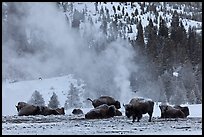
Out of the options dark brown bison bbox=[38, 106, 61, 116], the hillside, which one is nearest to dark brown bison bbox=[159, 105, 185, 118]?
dark brown bison bbox=[38, 106, 61, 116]

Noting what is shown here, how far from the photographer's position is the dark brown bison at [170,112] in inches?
731

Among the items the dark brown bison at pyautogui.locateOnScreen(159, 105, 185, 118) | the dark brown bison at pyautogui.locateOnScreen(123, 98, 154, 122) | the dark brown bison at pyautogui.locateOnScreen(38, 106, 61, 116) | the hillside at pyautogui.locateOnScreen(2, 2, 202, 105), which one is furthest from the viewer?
the hillside at pyautogui.locateOnScreen(2, 2, 202, 105)

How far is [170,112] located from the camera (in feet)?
61.2

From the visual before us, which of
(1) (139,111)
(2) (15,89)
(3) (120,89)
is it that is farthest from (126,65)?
(1) (139,111)

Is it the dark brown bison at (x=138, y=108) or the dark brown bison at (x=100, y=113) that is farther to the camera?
the dark brown bison at (x=100, y=113)

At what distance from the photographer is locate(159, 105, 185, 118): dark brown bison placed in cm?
1856

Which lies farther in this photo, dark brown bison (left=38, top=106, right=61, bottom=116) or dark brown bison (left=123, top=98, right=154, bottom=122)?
dark brown bison (left=38, top=106, right=61, bottom=116)

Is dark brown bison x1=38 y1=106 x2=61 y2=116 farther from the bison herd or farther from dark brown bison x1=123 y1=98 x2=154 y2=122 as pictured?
dark brown bison x1=123 y1=98 x2=154 y2=122

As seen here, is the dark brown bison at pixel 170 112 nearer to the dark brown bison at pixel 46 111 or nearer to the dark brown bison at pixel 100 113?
the dark brown bison at pixel 100 113

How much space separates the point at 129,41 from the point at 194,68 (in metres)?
15.7

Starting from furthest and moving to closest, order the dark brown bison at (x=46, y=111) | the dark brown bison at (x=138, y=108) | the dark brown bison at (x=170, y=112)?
the dark brown bison at (x=46, y=111) → the dark brown bison at (x=170, y=112) → the dark brown bison at (x=138, y=108)

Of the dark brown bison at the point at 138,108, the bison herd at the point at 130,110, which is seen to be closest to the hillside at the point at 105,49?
the bison herd at the point at 130,110

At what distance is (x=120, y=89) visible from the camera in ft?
201

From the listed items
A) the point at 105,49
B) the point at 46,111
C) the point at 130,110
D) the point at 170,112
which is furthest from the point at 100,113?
the point at 105,49
